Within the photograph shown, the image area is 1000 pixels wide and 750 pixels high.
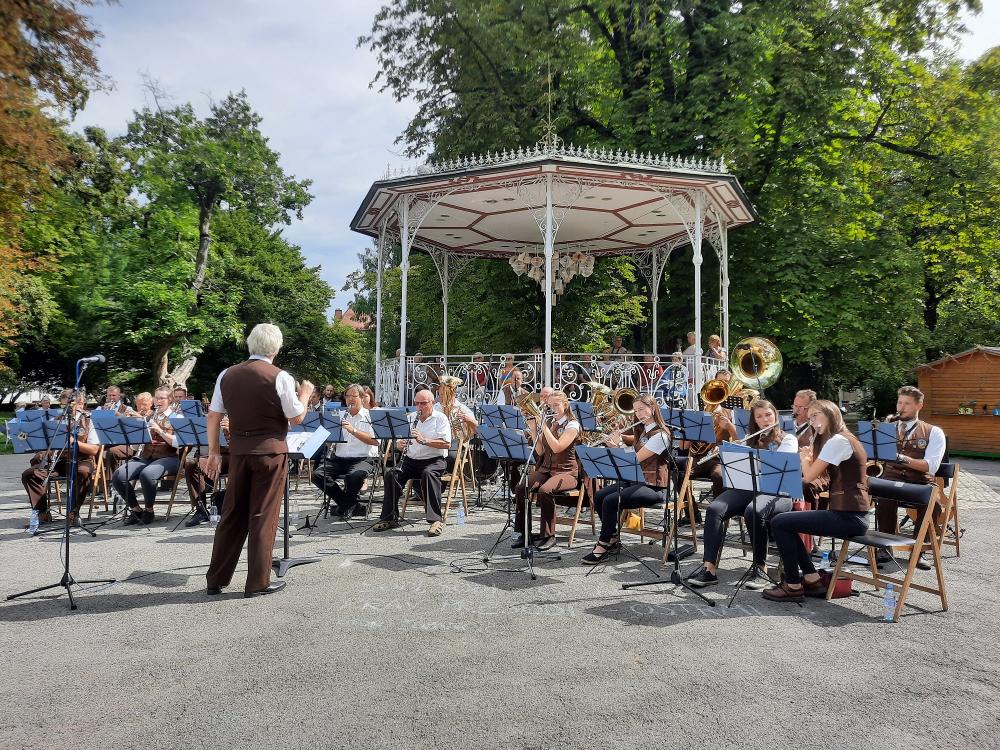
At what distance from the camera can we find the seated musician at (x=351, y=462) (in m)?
8.75

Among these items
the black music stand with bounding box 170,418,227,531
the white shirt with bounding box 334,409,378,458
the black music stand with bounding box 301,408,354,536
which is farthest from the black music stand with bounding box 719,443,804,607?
the black music stand with bounding box 170,418,227,531

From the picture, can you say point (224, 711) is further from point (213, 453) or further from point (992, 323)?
point (992, 323)

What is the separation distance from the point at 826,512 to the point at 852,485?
288mm

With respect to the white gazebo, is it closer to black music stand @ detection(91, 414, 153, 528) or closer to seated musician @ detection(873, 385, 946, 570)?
seated musician @ detection(873, 385, 946, 570)

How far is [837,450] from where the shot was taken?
518 centimetres

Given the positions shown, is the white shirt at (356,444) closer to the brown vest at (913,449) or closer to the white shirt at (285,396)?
the white shirt at (285,396)

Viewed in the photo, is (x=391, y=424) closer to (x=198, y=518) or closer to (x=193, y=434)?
(x=193, y=434)

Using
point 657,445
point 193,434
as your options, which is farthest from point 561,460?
point 193,434

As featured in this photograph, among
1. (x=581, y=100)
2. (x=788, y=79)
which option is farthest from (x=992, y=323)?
(x=581, y=100)

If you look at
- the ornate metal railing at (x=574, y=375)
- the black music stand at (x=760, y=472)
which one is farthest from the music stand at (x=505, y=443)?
the ornate metal railing at (x=574, y=375)

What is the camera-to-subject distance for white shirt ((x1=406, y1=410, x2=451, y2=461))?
27.2ft

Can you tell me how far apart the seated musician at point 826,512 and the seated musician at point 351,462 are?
5074 mm

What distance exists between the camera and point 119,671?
392cm

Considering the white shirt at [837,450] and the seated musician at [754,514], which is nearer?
the white shirt at [837,450]
